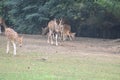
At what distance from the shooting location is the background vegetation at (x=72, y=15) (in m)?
32.3

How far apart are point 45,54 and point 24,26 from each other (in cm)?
2085

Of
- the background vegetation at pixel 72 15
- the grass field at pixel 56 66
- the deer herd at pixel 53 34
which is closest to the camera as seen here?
the grass field at pixel 56 66

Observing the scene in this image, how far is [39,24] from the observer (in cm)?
3997

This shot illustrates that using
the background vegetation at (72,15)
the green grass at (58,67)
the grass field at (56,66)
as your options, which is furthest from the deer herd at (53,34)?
the background vegetation at (72,15)

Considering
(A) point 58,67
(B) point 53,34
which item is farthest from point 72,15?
(A) point 58,67

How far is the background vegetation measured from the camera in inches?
1271

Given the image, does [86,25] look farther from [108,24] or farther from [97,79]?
[97,79]

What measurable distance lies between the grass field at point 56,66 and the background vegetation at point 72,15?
903 cm

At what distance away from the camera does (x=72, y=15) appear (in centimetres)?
3384

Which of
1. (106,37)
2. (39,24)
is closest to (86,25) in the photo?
(106,37)

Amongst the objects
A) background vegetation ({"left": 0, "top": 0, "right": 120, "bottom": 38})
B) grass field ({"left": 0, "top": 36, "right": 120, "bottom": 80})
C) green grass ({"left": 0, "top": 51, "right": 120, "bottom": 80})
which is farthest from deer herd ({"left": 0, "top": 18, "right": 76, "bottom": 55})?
background vegetation ({"left": 0, "top": 0, "right": 120, "bottom": 38})

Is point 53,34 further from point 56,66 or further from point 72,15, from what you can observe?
point 56,66

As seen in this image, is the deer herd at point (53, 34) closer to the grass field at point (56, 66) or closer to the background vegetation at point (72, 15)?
the grass field at point (56, 66)

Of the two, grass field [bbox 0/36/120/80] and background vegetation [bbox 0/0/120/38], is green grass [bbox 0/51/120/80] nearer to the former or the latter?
grass field [bbox 0/36/120/80]
